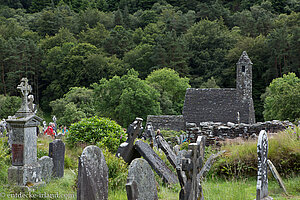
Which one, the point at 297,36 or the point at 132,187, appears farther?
the point at 297,36

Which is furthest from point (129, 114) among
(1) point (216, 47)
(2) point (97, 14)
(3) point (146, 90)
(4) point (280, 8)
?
(2) point (97, 14)

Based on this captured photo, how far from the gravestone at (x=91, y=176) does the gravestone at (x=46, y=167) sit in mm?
3861

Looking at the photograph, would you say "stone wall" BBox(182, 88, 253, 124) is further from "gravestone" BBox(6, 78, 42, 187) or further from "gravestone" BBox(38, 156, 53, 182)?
"gravestone" BBox(6, 78, 42, 187)

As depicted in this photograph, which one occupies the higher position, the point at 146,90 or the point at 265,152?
the point at 146,90

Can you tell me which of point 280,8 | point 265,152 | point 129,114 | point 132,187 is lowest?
point 132,187

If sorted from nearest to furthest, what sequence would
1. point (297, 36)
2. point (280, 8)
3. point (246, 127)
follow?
point (246, 127) → point (297, 36) → point (280, 8)

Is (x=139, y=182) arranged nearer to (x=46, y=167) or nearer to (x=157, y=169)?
(x=157, y=169)

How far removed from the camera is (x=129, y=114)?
3953 centimetres

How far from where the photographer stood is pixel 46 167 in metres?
8.54

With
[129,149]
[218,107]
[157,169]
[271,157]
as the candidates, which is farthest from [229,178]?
[218,107]

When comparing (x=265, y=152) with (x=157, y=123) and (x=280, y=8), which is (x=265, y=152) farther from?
(x=280, y=8)

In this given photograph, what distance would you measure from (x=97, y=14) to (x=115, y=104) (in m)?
47.5

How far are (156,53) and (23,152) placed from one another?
50.6m

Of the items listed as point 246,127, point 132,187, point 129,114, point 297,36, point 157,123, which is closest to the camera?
point 132,187
